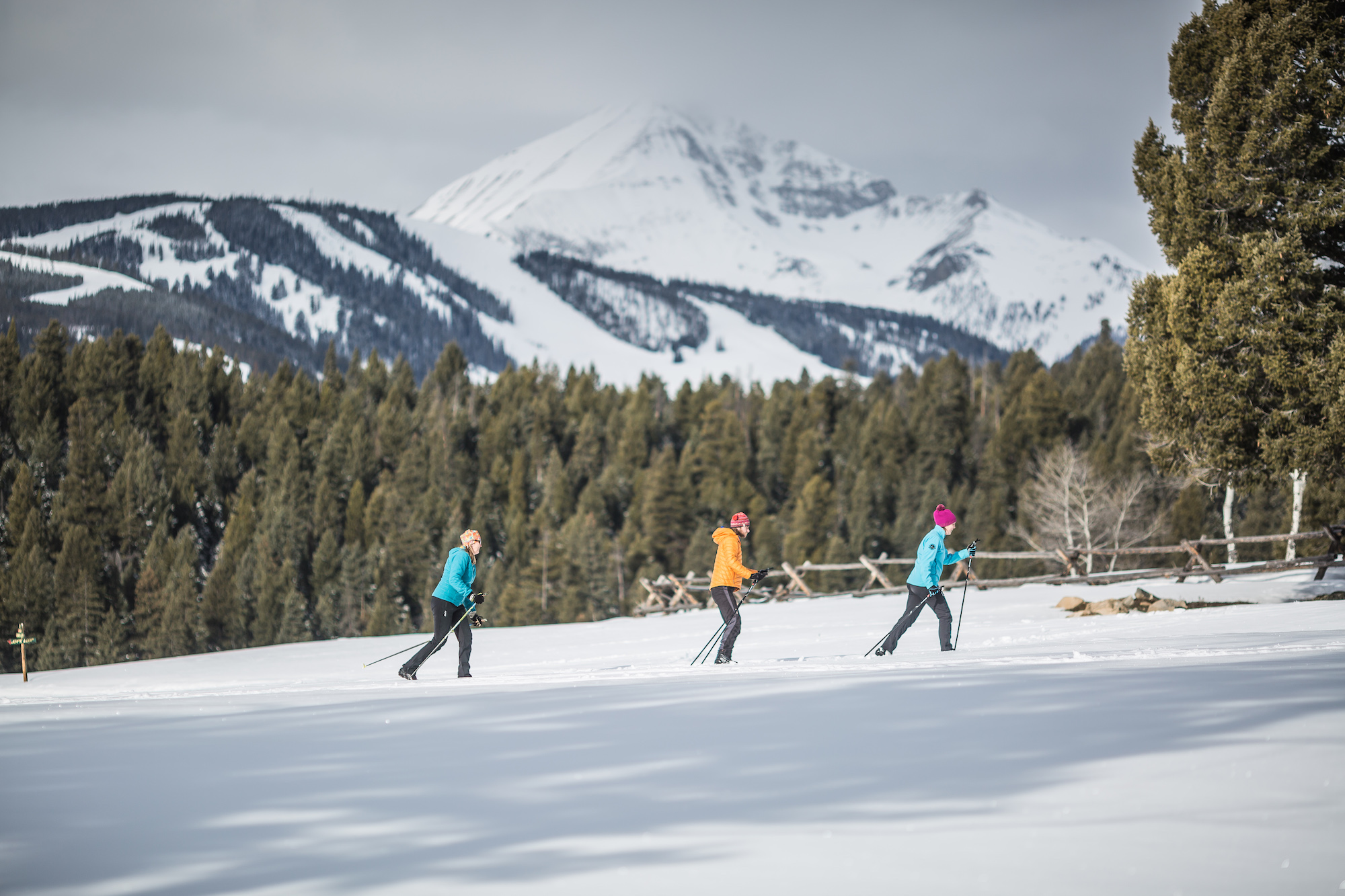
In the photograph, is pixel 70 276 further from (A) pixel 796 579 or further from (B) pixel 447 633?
(B) pixel 447 633

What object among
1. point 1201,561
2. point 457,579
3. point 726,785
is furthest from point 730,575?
point 1201,561

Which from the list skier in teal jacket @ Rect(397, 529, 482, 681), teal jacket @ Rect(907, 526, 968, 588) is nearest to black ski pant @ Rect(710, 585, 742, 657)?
teal jacket @ Rect(907, 526, 968, 588)

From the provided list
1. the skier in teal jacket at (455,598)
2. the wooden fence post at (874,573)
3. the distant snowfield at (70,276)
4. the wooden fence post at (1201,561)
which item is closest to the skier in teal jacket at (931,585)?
the skier in teal jacket at (455,598)

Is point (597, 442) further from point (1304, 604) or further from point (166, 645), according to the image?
point (1304, 604)

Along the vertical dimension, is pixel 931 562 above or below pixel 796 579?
above

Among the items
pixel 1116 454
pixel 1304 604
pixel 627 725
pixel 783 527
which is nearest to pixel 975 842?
pixel 627 725

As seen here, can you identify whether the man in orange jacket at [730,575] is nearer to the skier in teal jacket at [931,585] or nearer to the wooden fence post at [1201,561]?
the skier in teal jacket at [931,585]

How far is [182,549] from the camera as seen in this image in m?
84.7

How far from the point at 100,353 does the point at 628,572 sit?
68.5 metres

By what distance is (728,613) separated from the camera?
11.5m

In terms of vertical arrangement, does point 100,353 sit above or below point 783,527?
above

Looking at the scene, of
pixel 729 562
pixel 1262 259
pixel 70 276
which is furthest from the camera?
pixel 70 276

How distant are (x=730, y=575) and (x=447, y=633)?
343cm

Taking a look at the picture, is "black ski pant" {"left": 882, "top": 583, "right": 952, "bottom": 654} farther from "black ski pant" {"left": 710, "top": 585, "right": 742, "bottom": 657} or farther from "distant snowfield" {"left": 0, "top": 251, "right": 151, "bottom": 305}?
"distant snowfield" {"left": 0, "top": 251, "right": 151, "bottom": 305}
